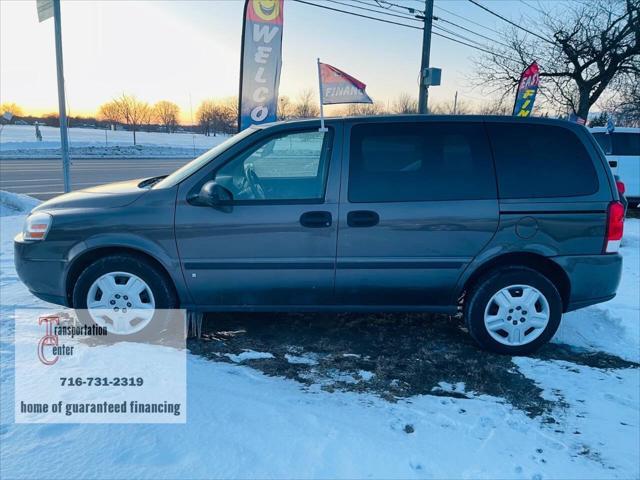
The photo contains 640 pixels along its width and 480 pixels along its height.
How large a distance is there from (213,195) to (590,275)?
2944 millimetres

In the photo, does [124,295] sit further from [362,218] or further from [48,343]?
[362,218]

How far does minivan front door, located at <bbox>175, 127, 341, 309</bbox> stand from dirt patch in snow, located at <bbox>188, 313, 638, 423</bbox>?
0.38 metres

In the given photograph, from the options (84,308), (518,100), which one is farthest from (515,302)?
(518,100)

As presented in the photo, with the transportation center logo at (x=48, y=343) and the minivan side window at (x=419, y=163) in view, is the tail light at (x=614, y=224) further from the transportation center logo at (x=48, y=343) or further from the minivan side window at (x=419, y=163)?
the transportation center logo at (x=48, y=343)

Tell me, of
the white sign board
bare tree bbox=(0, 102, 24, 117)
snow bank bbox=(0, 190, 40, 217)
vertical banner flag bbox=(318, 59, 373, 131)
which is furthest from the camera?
bare tree bbox=(0, 102, 24, 117)

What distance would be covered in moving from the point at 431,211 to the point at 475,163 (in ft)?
1.72

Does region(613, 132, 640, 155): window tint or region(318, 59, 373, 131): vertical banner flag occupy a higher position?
region(613, 132, 640, 155): window tint

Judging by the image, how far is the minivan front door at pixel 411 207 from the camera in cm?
319

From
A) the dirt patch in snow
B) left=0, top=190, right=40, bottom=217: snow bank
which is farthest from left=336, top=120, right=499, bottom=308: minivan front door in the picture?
left=0, top=190, right=40, bottom=217: snow bank

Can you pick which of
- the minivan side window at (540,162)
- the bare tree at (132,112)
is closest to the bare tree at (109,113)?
the bare tree at (132,112)

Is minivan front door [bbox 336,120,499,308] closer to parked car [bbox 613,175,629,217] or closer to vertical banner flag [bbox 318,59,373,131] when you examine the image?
parked car [bbox 613,175,629,217]

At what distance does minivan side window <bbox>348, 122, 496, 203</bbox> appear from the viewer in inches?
126

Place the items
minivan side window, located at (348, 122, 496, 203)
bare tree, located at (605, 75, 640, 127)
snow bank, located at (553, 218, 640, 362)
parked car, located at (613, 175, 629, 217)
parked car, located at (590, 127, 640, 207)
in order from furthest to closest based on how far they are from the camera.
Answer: bare tree, located at (605, 75, 640, 127) → parked car, located at (590, 127, 640, 207) → snow bank, located at (553, 218, 640, 362) → parked car, located at (613, 175, 629, 217) → minivan side window, located at (348, 122, 496, 203)

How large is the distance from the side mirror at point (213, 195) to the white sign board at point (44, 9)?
5429 millimetres
